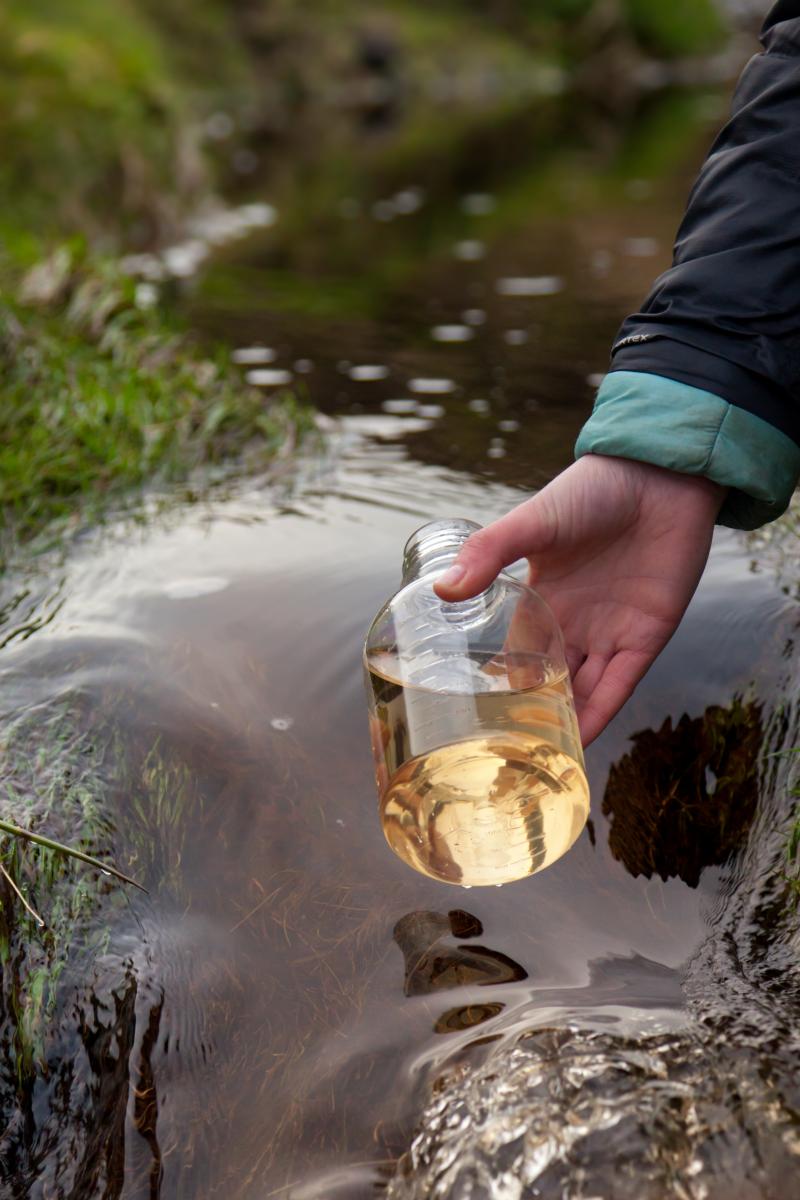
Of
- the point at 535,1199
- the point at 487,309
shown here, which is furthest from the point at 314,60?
the point at 535,1199

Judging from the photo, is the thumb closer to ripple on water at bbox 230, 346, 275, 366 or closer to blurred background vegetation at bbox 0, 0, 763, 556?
blurred background vegetation at bbox 0, 0, 763, 556

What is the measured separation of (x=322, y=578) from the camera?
3559 mm

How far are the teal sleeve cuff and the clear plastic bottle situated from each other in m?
0.39

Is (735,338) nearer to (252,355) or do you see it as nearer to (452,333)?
(252,355)

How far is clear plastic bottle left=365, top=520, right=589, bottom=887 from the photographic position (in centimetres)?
227

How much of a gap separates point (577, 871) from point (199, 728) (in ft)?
3.02

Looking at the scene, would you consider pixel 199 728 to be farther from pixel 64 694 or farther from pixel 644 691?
pixel 644 691

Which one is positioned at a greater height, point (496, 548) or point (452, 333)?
point (496, 548)

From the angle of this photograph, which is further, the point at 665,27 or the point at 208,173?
the point at 665,27

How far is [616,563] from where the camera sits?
265 centimetres

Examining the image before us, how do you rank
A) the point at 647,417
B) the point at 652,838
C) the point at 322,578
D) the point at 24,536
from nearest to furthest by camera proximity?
the point at 647,417
the point at 652,838
the point at 322,578
the point at 24,536

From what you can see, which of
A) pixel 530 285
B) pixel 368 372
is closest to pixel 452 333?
pixel 368 372

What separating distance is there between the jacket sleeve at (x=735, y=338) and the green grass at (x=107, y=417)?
216cm

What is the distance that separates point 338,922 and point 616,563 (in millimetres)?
929
